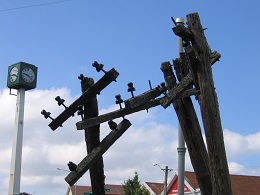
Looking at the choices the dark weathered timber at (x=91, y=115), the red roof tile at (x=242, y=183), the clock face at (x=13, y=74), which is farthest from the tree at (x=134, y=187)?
the dark weathered timber at (x=91, y=115)

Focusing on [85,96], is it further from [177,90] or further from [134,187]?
[134,187]

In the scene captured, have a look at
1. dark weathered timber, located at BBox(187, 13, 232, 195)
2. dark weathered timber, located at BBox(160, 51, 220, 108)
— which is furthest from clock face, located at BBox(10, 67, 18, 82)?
dark weathered timber, located at BBox(187, 13, 232, 195)

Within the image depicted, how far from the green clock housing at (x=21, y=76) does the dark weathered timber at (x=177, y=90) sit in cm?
2936

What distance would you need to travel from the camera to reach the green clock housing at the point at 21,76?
35.8 metres

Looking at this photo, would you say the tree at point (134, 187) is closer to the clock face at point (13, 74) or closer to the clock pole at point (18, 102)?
the clock pole at point (18, 102)

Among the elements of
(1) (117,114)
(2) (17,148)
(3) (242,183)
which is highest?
(2) (17,148)

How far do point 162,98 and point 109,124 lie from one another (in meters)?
1.27

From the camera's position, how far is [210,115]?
614cm

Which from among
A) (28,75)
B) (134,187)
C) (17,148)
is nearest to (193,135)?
(17,148)

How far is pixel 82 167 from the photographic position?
27.2ft

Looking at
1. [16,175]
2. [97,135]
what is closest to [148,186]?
[16,175]

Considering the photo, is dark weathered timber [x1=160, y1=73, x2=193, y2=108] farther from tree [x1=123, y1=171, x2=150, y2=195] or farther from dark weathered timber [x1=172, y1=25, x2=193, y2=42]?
tree [x1=123, y1=171, x2=150, y2=195]

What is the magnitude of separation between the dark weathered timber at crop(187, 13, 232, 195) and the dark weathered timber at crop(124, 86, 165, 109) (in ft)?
5.63

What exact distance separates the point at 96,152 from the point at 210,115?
292 centimetres
